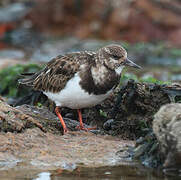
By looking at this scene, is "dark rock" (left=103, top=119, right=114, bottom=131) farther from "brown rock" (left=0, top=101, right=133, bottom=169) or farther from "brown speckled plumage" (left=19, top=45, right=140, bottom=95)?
"brown speckled plumage" (left=19, top=45, right=140, bottom=95)

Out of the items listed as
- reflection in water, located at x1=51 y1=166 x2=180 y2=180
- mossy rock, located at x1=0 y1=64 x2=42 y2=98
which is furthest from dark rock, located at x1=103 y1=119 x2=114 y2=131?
mossy rock, located at x1=0 y1=64 x2=42 y2=98

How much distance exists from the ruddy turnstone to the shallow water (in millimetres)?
1050

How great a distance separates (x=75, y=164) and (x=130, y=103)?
1.27 meters

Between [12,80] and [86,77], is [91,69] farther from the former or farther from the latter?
[12,80]

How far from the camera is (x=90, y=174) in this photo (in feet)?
12.9

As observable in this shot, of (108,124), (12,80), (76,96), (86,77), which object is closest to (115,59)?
(86,77)

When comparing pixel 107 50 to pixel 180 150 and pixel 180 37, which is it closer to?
pixel 180 150

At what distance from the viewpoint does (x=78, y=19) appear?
15773 mm

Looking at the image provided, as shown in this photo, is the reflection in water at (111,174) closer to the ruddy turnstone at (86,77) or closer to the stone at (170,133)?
the stone at (170,133)

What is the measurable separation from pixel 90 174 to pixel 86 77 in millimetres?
1275

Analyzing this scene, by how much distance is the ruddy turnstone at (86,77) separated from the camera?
4.89 m

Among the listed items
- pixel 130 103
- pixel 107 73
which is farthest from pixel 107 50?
pixel 130 103

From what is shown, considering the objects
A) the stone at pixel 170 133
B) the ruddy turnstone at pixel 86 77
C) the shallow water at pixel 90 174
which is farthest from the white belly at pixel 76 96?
the stone at pixel 170 133

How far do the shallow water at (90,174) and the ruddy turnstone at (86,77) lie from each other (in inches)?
41.4
